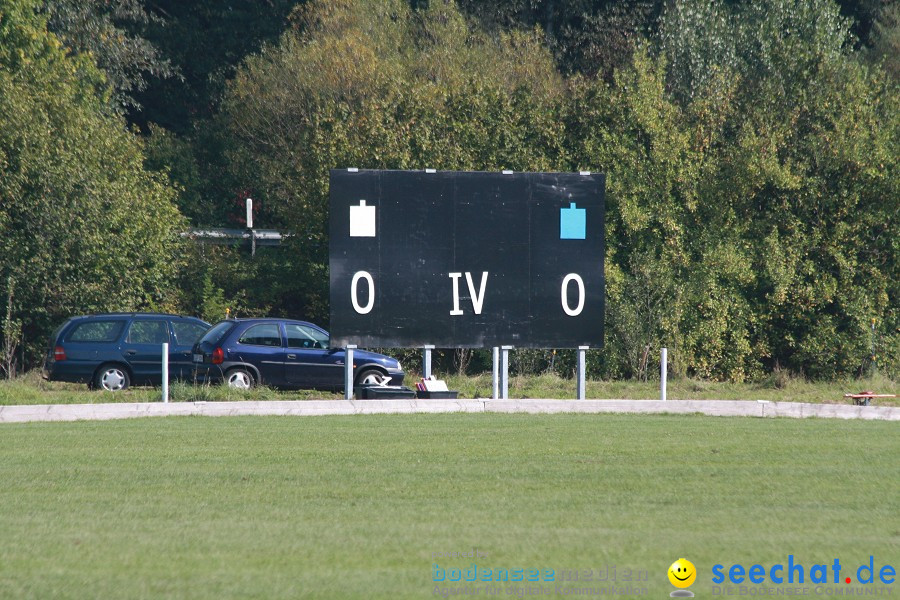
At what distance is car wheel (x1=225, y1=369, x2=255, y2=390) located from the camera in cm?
2217

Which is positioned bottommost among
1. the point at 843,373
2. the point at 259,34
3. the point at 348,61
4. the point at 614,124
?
the point at 843,373

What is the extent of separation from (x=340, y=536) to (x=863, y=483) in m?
4.95

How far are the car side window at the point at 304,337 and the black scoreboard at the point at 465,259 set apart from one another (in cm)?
280

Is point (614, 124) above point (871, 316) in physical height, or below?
above

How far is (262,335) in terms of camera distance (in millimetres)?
22719

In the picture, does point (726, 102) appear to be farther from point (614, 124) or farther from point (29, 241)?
point (29, 241)

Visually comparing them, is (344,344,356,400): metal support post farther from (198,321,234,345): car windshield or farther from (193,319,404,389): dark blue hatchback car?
(198,321,234,345): car windshield

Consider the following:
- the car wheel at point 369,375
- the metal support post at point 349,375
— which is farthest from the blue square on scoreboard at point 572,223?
the car wheel at point 369,375

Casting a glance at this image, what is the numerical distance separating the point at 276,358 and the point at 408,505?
13561mm

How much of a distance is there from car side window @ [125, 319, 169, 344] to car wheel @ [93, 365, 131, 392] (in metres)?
0.63

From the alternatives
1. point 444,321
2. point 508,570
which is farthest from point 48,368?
point 508,570

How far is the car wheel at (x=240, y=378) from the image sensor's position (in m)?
22.2

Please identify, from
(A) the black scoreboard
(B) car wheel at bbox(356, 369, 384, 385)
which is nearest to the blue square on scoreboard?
(A) the black scoreboard

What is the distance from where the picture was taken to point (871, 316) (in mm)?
27672
